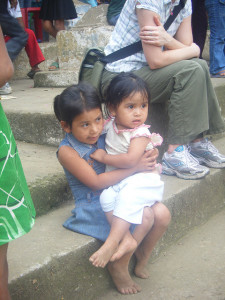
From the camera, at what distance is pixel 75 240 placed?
81.9 inches

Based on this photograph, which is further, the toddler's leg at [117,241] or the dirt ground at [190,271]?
the dirt ground at [190,271]

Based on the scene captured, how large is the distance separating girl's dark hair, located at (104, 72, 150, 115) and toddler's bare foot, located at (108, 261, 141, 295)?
32.9 inches

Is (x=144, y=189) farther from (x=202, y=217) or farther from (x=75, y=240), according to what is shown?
(x=202, y=217)

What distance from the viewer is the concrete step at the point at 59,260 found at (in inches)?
71.3

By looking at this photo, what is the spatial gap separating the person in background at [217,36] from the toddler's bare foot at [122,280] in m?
2.95

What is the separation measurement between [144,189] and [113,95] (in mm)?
A: 531

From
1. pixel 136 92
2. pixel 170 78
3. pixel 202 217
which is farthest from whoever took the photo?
pixel 202 217

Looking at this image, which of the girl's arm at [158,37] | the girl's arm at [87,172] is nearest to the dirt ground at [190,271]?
the girl's arm at [87,172]

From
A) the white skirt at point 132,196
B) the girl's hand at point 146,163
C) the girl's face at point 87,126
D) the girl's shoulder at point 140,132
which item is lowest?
the white skirt at point 132,196

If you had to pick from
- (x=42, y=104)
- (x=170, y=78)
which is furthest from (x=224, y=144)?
(x=42, y=104)

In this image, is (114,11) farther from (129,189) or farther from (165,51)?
(129,189)

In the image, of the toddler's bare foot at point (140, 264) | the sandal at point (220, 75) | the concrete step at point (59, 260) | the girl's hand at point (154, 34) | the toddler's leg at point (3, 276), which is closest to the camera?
the toddler's leg at point (3, 276)

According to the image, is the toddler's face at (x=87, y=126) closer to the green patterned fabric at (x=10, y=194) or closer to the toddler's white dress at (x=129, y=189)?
the toddler's white dress at (x=129, y=189)

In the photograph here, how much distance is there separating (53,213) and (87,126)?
1.98 feet
